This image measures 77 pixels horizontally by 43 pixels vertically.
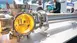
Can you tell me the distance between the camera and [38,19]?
1.87ft

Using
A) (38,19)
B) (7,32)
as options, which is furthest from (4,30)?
(38,19)

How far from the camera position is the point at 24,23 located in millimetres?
512

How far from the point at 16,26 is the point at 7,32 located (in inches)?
1.6

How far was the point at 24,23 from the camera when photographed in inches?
20.2

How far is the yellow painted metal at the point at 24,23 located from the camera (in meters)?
0.48

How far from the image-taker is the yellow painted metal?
1.59 ft

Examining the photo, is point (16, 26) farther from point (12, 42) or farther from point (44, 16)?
point (44, 16)

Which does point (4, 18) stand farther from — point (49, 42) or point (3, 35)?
point (49, 42)

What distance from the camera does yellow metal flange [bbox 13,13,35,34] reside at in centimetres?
48

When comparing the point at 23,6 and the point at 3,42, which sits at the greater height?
the point at 23,6

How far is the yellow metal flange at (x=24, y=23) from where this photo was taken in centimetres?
48

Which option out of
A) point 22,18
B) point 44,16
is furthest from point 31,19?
point 44,16

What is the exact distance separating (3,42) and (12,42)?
27mm

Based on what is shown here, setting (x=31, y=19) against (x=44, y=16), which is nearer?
(x=31, y=19)
